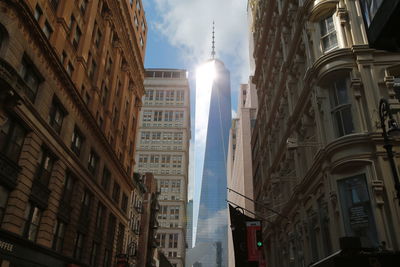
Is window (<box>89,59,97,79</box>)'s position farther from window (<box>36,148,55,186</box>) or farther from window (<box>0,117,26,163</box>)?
window (<box>0,117,26,163</box>)

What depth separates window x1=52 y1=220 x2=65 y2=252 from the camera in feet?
95.7

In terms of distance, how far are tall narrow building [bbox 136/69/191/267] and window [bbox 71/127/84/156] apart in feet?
290

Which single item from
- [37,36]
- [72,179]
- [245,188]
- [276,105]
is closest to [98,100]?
[72,179]

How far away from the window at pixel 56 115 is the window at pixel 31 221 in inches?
259

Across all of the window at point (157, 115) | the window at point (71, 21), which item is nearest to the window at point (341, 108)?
the window at point (71, 21)

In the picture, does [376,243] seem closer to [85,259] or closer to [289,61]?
[289,61]

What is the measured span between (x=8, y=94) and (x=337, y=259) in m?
18.2

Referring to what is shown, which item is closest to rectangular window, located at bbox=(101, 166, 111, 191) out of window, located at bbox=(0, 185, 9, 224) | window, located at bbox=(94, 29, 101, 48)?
window, located at bbox=(94, 29, 101, 48)

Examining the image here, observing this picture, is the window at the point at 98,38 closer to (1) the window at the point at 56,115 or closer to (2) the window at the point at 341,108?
(1) the window at the point at 56,115

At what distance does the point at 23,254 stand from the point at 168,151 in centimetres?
10862

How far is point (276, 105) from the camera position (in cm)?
3597

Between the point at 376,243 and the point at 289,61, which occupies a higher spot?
the point at 289,61

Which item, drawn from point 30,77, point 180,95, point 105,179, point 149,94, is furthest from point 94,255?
point 180,95

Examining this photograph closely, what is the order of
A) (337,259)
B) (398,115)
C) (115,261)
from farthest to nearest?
(115,261), (398,115), (337,259)
